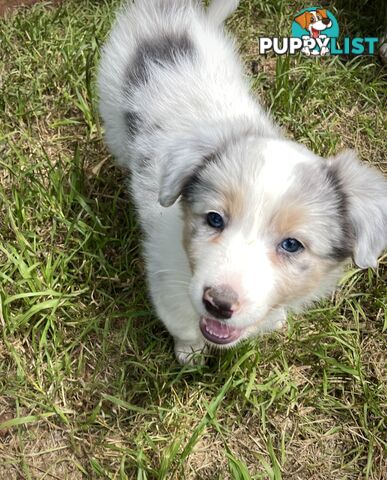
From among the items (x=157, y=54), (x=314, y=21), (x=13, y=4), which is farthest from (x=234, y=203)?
(x=13, y=4)

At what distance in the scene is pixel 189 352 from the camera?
119 inches

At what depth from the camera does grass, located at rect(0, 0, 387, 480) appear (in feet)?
9.45

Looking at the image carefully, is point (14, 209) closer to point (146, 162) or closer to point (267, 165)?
point (146, 162)

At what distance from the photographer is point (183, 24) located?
124 inches

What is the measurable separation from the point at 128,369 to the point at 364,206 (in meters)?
1.53

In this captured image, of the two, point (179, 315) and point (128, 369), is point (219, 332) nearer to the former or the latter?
point (179, 315)

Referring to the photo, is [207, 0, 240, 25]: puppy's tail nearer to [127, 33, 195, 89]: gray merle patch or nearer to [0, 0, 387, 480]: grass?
[127, 33, 195, 89]: gray merle patch

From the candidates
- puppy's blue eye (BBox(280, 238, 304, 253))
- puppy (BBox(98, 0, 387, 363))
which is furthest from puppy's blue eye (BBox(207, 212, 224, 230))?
puppy's blue eye (BBox(280, 238, 304, 253))

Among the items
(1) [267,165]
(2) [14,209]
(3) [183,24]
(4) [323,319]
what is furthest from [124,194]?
(1) [267,165]

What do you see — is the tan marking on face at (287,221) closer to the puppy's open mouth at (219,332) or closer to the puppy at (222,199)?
the puppy at (222,199)

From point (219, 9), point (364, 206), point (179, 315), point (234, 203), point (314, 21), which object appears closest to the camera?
point (234, 203)

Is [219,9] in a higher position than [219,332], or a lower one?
higher

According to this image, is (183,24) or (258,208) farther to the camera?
(183,24)

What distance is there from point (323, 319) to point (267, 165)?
1293 millimetres
